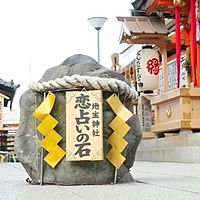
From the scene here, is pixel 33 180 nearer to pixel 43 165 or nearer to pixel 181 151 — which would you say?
pixel 43 165

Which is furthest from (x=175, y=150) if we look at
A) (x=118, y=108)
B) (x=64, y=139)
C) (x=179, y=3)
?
(x=64, y=139)

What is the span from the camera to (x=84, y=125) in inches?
122

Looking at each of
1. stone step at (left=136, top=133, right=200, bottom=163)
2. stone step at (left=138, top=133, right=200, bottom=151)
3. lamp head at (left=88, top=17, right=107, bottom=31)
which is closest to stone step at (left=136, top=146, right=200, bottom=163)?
stone step at (left=136, top=133, right=200, bottom=163)

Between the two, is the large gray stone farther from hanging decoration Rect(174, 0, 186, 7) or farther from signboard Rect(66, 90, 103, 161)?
hanging decoration Rect(174, 0, 186, 7)

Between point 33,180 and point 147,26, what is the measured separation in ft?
28.7

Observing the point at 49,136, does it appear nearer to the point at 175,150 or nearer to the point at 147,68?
the point at 175,150

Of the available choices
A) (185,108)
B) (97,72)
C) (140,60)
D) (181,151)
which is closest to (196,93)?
(185,108)

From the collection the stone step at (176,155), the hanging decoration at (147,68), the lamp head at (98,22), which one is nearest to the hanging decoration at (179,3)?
the lamp head at (98,22)

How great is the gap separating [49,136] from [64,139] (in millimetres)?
106

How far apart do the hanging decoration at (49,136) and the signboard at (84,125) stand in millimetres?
86

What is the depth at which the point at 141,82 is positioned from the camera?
1264 centimetres

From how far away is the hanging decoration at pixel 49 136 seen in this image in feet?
10.2

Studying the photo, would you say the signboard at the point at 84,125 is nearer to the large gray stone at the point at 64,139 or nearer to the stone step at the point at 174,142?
the large gray stone at the point at 64,139

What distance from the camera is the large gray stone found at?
309 centimetres
